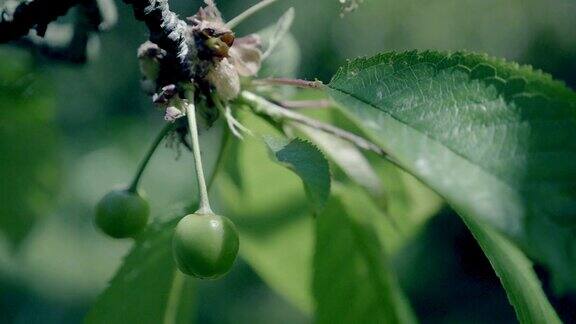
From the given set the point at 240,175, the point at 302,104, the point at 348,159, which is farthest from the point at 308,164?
the point at 240,175

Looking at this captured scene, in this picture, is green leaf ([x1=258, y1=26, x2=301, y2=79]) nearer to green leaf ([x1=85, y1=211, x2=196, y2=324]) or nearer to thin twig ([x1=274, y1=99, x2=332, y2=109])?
thin twig ([x1=274, y1=99, x2=332, y2=109])

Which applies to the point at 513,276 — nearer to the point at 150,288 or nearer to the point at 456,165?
the point at 456,165

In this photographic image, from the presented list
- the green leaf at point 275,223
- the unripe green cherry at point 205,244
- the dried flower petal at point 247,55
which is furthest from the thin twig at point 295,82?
the green leaf at point 275,223

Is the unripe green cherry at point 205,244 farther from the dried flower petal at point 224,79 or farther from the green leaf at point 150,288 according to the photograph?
the green leaf at point 150,288

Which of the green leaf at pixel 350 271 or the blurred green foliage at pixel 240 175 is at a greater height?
the green leaf at pixel 350 271

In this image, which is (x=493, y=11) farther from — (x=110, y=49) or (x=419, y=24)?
(x=110, y=49)

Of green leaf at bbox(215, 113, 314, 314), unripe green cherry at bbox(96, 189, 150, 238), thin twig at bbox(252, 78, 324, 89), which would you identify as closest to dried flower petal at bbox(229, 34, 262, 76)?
thin twig at bbox(252, 78, 324, 89)
